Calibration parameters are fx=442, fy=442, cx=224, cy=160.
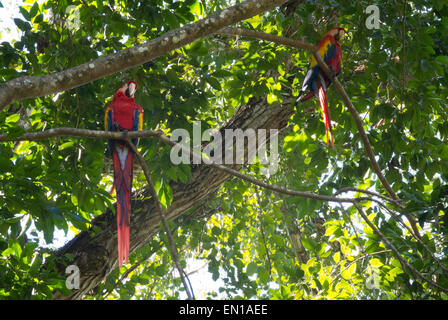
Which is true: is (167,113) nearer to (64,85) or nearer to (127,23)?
(127,23)

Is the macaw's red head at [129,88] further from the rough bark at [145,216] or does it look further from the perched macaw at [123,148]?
the rough bark at [145,216]

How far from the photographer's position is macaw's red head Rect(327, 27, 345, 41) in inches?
122

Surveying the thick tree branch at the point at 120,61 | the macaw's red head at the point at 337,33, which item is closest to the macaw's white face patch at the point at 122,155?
the thick tree branch at the point at 120,61

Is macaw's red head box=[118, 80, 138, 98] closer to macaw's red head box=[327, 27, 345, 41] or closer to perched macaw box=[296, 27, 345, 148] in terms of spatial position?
perched macaw box=[296, 27, 345, 148]

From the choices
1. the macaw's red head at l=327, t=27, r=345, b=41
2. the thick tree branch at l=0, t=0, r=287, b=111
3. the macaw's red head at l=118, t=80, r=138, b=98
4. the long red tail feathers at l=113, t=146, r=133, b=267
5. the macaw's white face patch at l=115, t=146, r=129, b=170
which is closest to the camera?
the thick tree branch at l=0, t=0, r=287, b=111

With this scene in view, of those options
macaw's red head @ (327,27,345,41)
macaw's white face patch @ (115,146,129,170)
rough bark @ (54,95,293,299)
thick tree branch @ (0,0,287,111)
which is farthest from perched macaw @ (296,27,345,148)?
macaw's white face patch @ (115,146,129,170)

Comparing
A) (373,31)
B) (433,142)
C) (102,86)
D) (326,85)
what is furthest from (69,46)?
(433,142)

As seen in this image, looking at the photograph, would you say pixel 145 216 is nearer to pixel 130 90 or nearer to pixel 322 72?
pixel 130 90

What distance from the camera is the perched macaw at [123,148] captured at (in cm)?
239

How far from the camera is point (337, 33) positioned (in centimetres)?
316

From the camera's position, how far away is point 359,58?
313 cm

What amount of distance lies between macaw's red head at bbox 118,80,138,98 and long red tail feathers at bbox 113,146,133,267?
43cm

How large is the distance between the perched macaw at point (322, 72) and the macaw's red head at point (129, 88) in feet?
3.58
